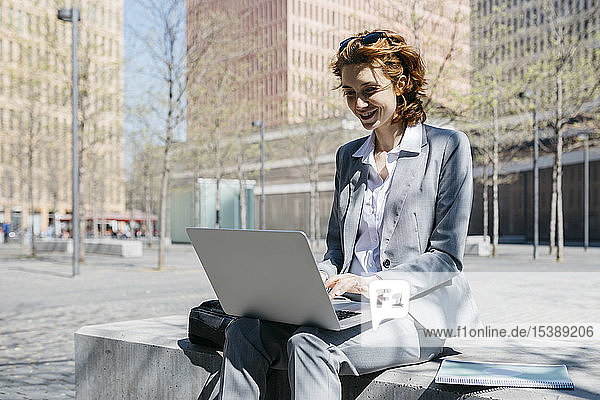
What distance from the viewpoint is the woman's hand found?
284 centimetres

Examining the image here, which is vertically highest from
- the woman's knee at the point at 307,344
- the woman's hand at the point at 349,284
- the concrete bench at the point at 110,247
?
the woman's hand at the point at 349,284

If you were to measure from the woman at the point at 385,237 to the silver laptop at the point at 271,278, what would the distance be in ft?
0.22

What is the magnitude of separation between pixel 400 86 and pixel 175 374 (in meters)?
1.81

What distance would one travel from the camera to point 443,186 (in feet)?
10.0

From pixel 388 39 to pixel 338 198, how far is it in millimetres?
756

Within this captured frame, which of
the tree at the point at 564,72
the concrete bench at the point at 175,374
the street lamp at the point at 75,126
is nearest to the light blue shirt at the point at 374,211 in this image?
the concrete bench at the point at 175,374

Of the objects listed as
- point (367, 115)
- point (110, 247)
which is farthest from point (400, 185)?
point (110, 247)

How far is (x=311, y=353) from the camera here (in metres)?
2.58

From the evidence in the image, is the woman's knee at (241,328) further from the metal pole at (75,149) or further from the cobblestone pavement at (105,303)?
the metal pole at (75,149)

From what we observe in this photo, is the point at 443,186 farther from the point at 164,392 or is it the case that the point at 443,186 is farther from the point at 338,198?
the point at 164,392

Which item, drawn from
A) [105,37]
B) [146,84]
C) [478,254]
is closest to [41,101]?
[105,37]

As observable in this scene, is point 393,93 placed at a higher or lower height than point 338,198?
higher

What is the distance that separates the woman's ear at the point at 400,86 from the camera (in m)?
3.10

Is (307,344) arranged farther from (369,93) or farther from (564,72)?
(564,72)
